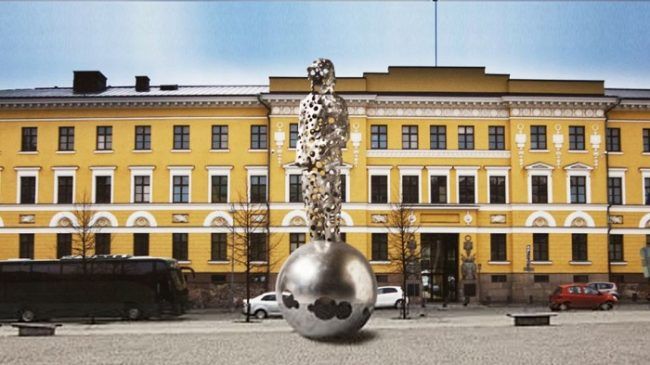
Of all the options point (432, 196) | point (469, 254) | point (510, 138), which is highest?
point (510, 138)

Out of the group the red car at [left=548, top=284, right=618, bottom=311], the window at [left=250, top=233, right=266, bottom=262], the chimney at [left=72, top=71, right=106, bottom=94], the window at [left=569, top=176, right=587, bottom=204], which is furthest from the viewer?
the chimney at [left=72, top=71, right=106, bottom=94]

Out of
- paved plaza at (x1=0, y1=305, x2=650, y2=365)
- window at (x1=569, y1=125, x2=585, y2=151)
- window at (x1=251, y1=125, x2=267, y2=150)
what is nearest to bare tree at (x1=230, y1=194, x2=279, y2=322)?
window at (x1=251, y1=125, x2=267, y2=150)

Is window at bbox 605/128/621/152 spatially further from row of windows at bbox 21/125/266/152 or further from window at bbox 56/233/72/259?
window at bbox 56/233/72/259

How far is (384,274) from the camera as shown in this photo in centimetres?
5500

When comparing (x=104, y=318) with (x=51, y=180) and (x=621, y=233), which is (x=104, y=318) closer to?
(x=51, y=180)

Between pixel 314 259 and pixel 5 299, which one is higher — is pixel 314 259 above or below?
above

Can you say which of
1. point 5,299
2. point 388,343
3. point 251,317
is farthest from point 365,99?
point 388,343

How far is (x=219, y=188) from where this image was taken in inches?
2227

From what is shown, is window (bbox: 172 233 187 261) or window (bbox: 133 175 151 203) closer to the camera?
window (bbox: 172 233 187 261)

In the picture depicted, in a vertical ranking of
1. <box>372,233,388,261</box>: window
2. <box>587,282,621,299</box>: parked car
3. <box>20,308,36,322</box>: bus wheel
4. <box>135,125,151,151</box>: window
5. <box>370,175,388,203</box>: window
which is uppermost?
<box>135,125,151,151</box>: window

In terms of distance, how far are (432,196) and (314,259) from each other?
150 ft

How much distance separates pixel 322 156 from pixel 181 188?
45.7 meters

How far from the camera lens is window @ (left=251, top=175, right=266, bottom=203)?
2221 inches

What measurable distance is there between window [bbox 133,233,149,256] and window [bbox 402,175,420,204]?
17.0m
